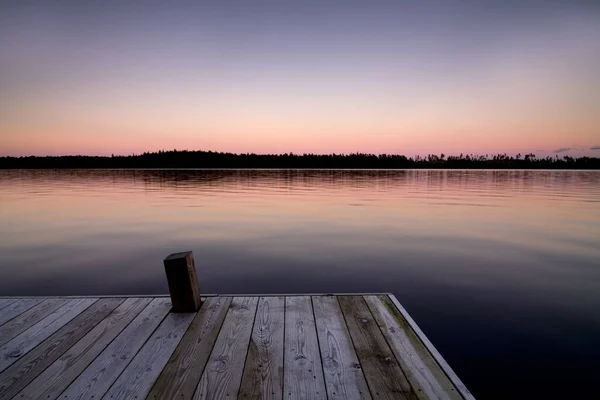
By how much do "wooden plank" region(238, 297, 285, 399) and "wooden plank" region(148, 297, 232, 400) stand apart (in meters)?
0.43

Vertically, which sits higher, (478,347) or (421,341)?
(421,341)

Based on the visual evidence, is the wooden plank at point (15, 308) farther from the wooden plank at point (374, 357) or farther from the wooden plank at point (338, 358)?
the wooden plank at point (374, 357)

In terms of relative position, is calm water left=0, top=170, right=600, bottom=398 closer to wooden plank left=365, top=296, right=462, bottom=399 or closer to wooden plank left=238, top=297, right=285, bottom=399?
wooden plank left=365, top=296, right=462, bottom=399

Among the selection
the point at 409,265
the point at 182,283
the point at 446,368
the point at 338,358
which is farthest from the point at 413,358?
the point at 409,265

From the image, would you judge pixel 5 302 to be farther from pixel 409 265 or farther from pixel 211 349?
pixel 409 265

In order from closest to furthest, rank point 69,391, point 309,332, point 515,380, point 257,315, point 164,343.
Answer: point 69,391
point 164,343
point 309,332
point 257,315
point 515,380

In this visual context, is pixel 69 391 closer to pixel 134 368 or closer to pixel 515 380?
pixel 134 368

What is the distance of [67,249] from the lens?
12.1 meters

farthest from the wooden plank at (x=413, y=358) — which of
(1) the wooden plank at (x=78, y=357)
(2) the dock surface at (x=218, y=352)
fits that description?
(1) the wooden plank at (x=78, y=357)

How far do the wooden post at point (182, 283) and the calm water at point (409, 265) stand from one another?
12.0 feet

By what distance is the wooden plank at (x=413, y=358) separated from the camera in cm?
313

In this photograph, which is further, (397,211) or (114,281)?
(397,211)

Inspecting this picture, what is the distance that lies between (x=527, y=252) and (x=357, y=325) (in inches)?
404

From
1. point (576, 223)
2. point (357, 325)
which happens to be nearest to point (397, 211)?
point (576, 223)
